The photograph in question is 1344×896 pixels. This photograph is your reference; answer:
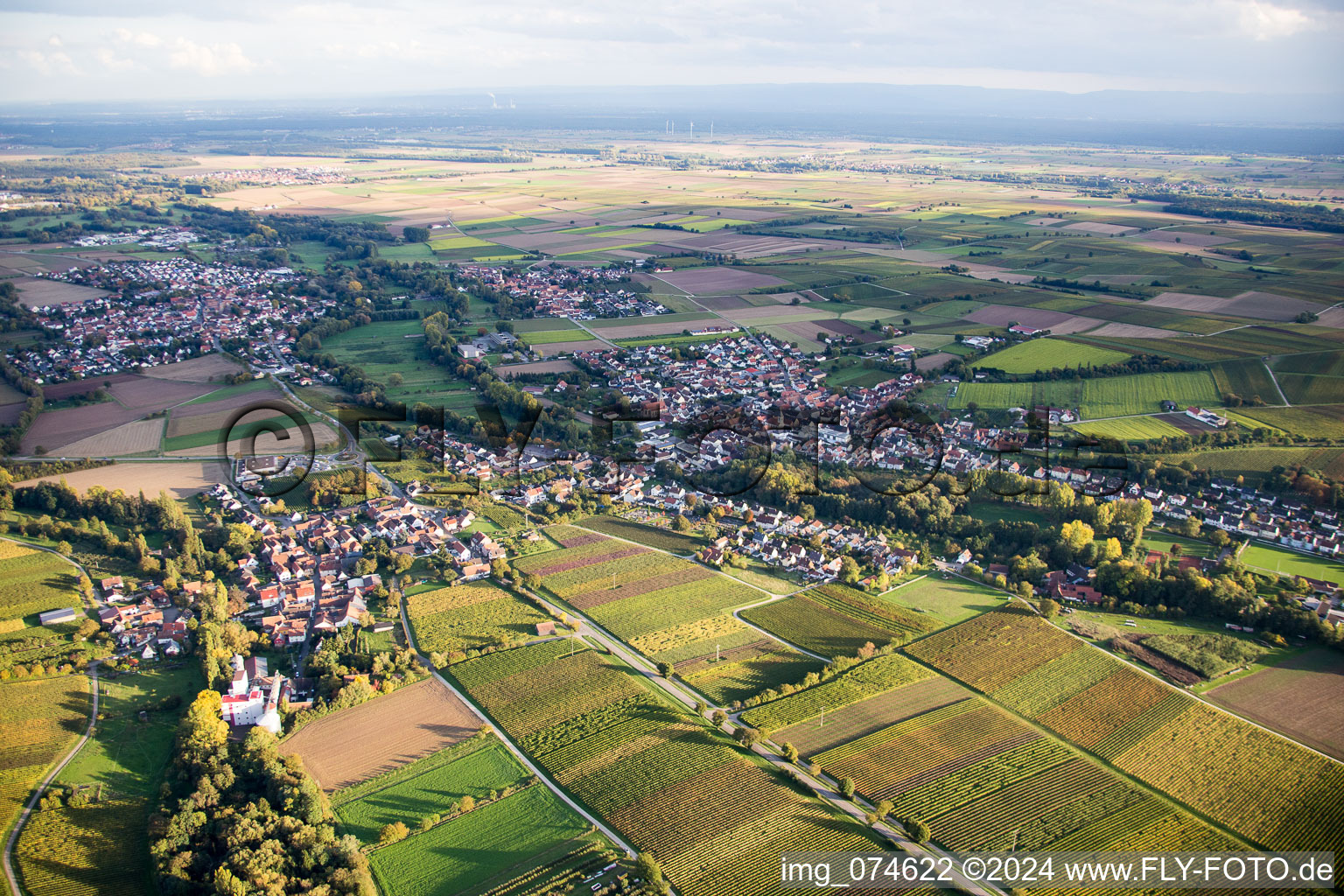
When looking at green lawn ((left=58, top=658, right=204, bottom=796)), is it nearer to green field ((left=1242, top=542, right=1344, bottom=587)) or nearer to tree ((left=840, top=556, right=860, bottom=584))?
tree ((left=840, top=556, right=860, bottom=584))

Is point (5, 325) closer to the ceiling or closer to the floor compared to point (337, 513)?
closer to the ceiling

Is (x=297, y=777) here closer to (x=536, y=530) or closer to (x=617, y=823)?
(x=617, y=823)

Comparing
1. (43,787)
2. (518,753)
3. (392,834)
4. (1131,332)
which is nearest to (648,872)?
(518,753)

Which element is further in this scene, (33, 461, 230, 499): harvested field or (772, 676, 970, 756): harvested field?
(33, 461, 230, 499): harvested field

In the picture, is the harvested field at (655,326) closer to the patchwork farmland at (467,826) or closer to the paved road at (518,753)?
the paved road at (518,753)

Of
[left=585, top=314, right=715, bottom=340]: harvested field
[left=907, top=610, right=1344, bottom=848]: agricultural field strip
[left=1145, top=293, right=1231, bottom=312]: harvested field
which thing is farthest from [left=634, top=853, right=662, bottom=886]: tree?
[left=1145, top=293, right=1231, bottom=312]: harvested field

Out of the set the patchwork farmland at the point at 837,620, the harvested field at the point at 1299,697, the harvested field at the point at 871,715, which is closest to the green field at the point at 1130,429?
the harvested field at the point at 1299,697

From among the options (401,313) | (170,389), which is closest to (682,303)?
(401,313)
